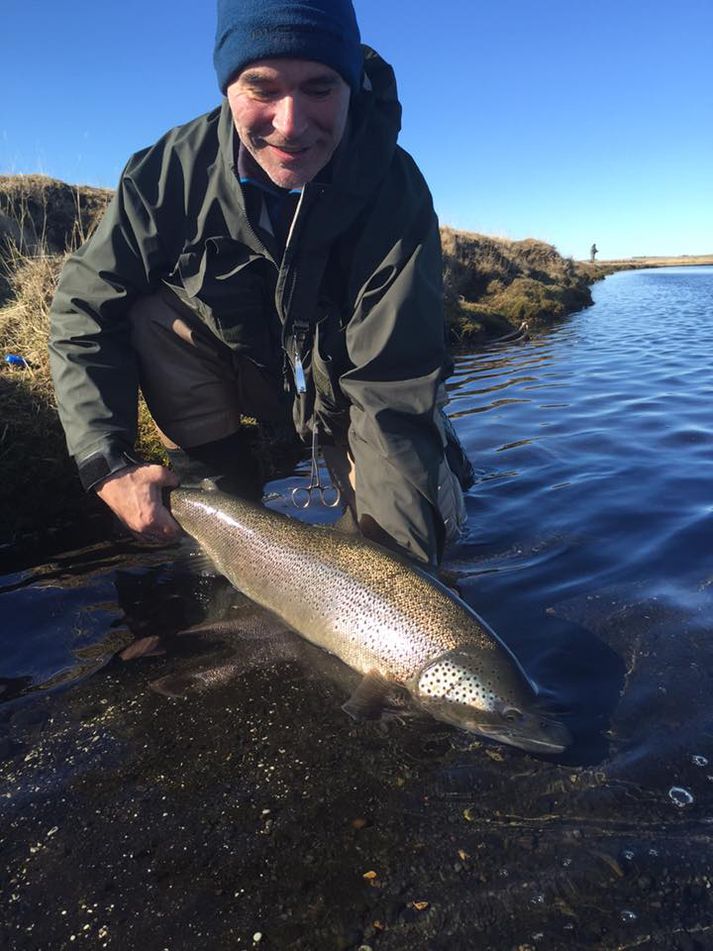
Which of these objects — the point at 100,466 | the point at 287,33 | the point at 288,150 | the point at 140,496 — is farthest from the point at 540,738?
the point at 287,33

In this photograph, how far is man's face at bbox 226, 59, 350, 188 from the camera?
325 cm

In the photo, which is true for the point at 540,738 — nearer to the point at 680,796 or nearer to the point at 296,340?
the point at 680,796

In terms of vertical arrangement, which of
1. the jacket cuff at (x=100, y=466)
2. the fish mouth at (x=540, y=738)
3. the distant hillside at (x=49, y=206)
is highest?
the distant hillside at (x=49, y=206)

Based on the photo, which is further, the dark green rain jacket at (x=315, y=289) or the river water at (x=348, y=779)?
the dark green rain jacket at (x=315, y=289)

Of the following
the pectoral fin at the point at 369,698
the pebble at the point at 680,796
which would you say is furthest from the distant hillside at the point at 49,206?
the pebble at the point at 680,796

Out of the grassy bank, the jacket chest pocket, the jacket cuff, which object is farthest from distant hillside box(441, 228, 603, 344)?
the jacket cuff

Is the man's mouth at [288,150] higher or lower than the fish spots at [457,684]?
higher

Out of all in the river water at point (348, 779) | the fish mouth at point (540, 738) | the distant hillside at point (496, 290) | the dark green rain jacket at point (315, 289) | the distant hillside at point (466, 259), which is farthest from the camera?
the distant hillside at point (496, 290)

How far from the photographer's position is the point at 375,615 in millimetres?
3100

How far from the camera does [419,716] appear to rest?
2945 mm

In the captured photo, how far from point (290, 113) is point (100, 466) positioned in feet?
6.68

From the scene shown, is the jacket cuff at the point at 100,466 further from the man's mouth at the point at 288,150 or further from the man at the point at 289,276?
the man's mouth at the point at 288,150

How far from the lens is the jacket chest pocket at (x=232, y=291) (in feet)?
12.5

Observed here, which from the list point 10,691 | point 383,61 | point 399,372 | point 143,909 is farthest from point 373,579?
point 383,61
